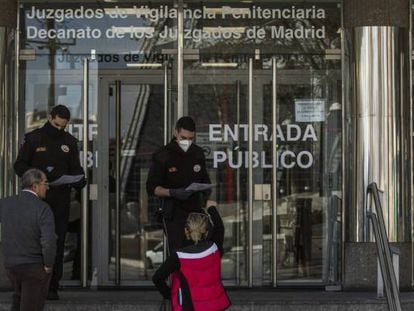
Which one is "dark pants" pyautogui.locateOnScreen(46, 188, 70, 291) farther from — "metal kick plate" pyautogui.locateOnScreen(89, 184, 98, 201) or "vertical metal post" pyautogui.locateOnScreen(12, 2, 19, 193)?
"metal kick plate" pyautogui.locateOnScreen(89, 184, 98, 201)

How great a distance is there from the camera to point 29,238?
6.31 meters

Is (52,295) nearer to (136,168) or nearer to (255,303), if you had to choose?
(255,303)

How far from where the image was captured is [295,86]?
32.4ft

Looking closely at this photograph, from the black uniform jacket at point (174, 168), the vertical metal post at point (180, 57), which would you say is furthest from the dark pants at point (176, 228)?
the vertical metal post at point (180, 57)

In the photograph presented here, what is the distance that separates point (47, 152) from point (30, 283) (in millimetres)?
1859

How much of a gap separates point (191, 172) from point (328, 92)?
2.86 metres

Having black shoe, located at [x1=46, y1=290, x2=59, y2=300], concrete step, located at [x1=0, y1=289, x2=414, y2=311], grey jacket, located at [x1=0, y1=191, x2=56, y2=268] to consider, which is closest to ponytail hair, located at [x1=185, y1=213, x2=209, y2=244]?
grey jacket, located at [x1=0, y1=191, x2=56, y2=268]

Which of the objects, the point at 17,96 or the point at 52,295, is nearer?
the point at 52,295

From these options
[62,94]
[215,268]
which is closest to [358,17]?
[62,94]

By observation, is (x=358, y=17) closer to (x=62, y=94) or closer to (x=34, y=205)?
(x=62, y=94)

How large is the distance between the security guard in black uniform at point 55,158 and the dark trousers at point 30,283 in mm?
1428

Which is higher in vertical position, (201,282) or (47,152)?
(47,152)

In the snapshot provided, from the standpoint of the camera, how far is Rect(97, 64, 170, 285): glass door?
9805 mm

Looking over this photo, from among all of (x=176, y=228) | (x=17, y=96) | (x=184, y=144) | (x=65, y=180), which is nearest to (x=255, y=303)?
(x=176, y=228)
